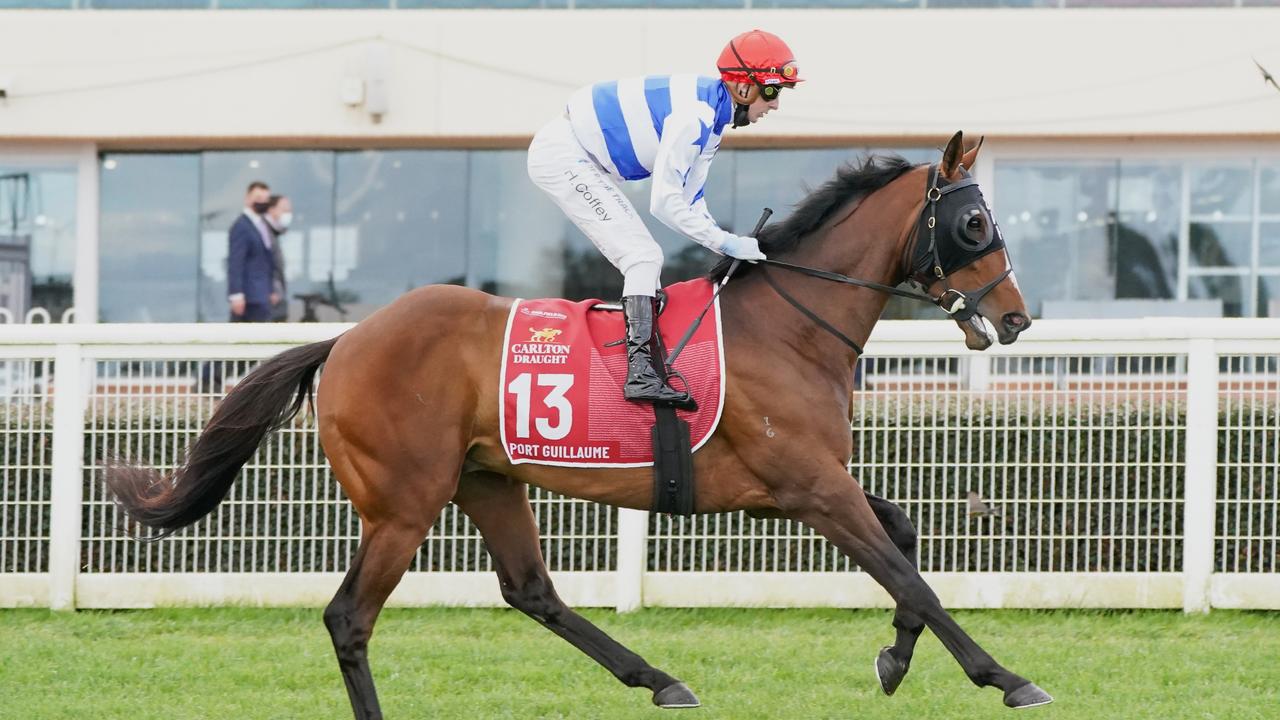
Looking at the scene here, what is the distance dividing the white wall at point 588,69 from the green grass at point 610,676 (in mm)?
6826

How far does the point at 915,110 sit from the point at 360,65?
447cm

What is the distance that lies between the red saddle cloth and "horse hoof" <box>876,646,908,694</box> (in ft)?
→ 2.71

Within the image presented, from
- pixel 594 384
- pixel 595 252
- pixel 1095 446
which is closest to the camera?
pixel 594 384

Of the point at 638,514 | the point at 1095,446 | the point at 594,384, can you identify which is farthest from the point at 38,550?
the point at 1095,446

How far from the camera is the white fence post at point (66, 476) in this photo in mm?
5844

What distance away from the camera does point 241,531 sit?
588cm

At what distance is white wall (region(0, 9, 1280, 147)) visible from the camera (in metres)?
11.8

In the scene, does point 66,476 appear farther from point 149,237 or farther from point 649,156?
point 149,237

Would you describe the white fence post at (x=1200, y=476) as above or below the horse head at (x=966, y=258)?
below

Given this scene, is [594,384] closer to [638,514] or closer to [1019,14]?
[638,514]

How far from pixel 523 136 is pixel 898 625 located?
838 centimetres

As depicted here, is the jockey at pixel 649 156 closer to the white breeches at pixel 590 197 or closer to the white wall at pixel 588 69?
the white breeches at pixel 590 197

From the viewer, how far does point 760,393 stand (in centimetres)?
416

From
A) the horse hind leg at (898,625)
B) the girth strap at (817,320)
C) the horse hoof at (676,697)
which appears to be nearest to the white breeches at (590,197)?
the girth strap at (817,320)
